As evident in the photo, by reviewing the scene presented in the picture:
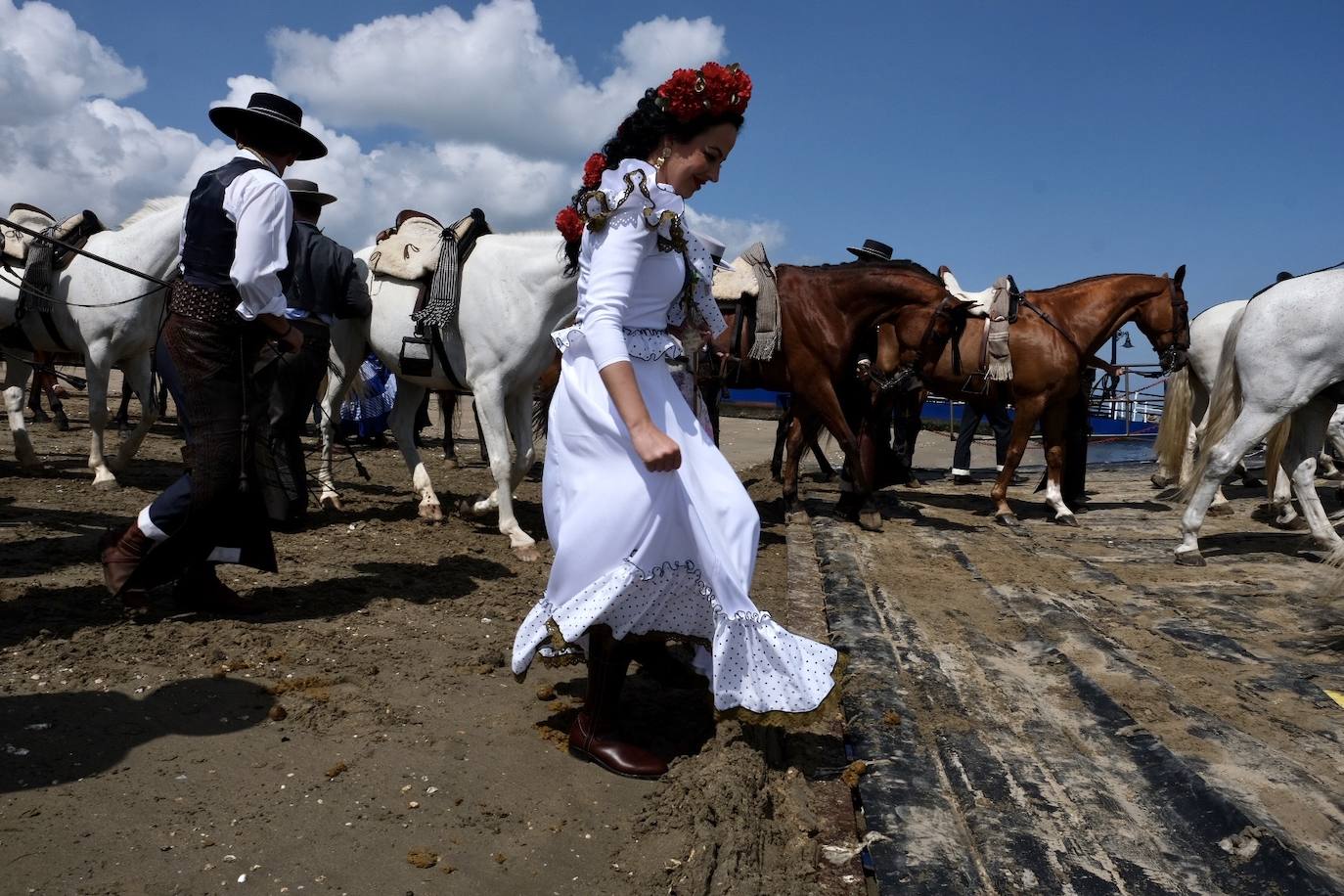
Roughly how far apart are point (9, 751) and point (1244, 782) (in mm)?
3484

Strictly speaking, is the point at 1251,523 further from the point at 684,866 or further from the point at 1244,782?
the point at 684,866

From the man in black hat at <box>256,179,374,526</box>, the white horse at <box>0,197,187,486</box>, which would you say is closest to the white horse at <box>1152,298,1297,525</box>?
the man in black hat at <box>256,179,374,526</box>

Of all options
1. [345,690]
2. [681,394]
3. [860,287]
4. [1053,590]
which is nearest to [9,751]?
[345,690]

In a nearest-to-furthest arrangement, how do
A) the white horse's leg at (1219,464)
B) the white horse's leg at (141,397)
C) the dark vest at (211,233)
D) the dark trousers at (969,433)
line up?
1. the dark vest at (211,233)
2. the white horse's leg at (1219,464)
3. the white horse's leg at (141,397)
4. the dark trousers at (969,433)

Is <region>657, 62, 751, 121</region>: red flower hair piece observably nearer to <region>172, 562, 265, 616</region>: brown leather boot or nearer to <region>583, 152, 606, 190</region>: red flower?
<region>583, 152, 606, 190</region>: red flower

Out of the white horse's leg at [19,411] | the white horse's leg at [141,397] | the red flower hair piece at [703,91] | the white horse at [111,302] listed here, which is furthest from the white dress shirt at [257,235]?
the white horse's leg at [19,411]

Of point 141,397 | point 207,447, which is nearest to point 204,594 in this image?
point 207,447

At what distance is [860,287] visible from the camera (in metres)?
7.42

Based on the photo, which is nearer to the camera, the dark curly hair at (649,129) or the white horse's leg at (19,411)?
the dark curly hair at (649,129)

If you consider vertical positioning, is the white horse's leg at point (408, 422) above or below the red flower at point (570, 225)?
below

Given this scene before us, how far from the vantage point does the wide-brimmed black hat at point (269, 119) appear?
11.9 ft

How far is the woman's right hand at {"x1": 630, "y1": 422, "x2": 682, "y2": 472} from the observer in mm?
2381

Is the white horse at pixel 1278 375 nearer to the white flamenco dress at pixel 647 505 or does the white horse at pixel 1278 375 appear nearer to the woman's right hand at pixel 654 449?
the white flamenco dress at pixel 647 505

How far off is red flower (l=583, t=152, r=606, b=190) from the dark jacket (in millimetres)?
3721
